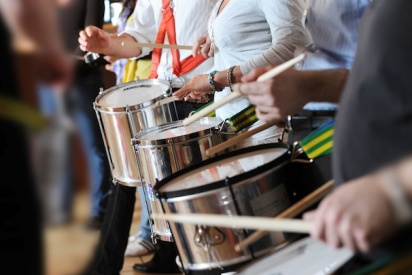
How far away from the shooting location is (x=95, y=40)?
2344 millimetres

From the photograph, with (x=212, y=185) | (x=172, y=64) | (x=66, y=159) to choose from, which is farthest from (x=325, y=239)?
(x=172, y=64)

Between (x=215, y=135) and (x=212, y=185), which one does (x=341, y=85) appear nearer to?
(x=212, y=185)

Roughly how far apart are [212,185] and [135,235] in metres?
1.79

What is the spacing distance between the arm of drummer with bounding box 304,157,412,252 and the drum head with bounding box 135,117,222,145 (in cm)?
100

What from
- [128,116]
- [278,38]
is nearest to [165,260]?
[128,116]

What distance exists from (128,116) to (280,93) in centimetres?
106

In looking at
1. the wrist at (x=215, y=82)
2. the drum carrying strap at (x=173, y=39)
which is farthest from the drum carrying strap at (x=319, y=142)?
the drum carrying strap at (x=173, y=39)

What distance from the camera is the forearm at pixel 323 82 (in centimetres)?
107

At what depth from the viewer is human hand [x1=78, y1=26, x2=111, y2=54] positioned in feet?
7.48

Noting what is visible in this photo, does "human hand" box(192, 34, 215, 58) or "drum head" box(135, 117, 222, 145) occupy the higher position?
"human hand" box(192, 34, 215, 58)

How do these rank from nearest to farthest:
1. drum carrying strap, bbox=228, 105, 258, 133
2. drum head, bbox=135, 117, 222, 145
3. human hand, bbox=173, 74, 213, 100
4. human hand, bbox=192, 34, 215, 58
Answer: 1. drum carrying strap, bbox=228, 105, 258, 133
2. human hand, bbox=173, 74, 213, 100
3. drum head, bbox=135, 117, 222, 145
4. human hand, bbox=192, 34, 215, 58

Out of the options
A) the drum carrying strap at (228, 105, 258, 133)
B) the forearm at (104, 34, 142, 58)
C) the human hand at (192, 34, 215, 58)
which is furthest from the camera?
the forearm at (104, 34, 142, 58)

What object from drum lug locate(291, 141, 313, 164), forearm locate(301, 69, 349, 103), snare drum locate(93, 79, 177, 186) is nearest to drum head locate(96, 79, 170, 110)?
snare drum locate(93, 79, 177, 186)

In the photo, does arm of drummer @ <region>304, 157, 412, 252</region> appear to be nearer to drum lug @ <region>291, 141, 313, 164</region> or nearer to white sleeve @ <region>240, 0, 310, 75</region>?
drum lug @ <region>291, 141, 313, 164</region>
